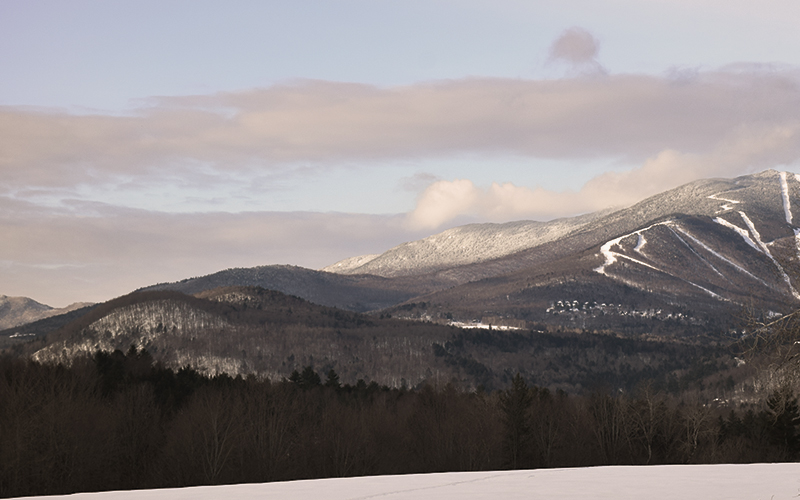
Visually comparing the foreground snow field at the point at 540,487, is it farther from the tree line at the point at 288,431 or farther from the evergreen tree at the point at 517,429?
the evergreen tree at the point at 517,429

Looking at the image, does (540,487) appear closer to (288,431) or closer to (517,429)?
(288,431)

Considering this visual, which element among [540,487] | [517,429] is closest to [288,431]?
[517,429]

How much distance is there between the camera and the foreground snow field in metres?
25.5

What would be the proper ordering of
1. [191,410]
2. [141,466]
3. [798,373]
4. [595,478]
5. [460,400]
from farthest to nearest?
1. [460,400]
2. [191,410]
3. [141,466]
4. [595,478]
5. [798,373]

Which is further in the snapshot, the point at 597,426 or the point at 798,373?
the point at 597,426

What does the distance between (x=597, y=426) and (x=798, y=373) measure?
118 m

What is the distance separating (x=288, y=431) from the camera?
113m

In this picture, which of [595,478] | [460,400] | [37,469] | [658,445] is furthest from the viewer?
[460,400]

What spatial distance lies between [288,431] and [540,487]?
296 ft

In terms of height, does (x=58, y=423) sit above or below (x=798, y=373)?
below

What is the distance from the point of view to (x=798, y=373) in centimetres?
2731

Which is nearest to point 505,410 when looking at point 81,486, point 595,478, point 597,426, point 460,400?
point 597,426

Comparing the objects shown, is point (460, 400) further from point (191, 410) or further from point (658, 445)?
point (191, 410)

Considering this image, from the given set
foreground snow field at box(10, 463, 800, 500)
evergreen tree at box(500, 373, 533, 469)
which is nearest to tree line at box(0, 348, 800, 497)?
evergreen tree at box(500, 373, 533, 469)
